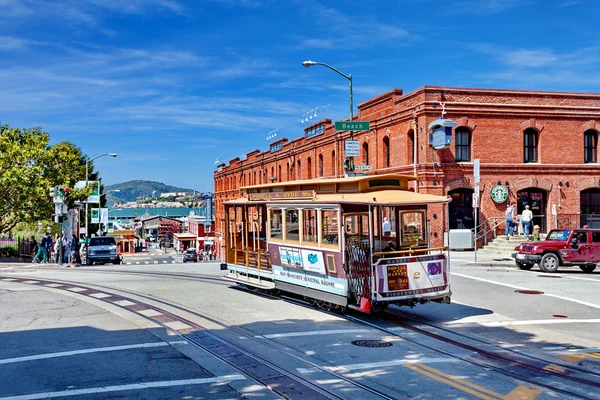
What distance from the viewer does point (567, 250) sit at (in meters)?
23.0

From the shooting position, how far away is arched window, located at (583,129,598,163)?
34594mm

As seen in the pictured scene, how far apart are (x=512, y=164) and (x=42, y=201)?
97.0ft

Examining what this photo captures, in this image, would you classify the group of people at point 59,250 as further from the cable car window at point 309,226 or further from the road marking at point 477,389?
the road marking at point 477,389

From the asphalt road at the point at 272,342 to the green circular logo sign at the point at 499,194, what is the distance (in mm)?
14671

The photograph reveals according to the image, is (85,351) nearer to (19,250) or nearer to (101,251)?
(101,251)

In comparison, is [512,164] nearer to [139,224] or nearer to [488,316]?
[488,316]

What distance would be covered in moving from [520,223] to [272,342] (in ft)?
81.3

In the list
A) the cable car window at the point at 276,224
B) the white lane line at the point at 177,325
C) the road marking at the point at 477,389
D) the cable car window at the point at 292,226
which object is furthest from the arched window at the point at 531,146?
the road marking at the point at 477,389

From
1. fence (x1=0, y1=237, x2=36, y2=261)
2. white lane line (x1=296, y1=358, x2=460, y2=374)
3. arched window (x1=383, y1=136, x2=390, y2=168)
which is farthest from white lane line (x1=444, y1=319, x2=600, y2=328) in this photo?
fence (x1=0, y1=237, x2=36, y2=261)

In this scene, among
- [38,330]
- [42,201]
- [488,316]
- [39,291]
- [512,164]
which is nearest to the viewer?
[38,330]

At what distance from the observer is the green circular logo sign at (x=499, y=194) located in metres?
32.8

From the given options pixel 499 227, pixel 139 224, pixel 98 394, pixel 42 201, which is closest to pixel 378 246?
pixel 98 394

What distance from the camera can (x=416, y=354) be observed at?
10062mm

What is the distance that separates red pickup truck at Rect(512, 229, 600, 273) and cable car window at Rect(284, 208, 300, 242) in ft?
41.7
